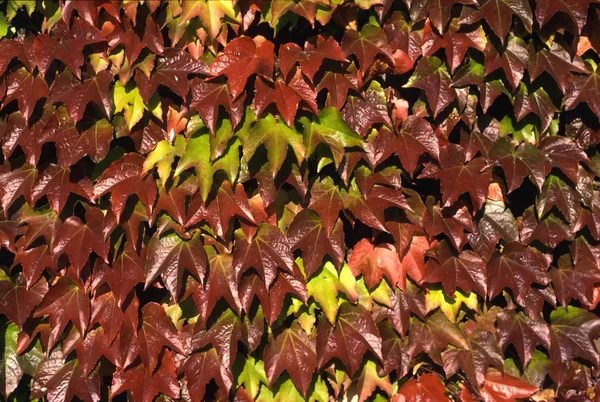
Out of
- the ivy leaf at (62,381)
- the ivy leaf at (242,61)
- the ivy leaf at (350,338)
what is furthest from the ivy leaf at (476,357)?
the ivy leaf at (62,381)

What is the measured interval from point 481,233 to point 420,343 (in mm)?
562

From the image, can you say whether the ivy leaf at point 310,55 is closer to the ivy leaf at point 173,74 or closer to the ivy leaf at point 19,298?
the ivy leaf at point 173,74

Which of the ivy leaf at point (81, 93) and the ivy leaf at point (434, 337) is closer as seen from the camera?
the ivy leaf at point (81, 93)

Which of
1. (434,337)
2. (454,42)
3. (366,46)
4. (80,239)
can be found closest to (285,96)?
(366,46)

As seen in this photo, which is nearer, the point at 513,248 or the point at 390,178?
the point at 390,178

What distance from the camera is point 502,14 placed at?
2580 mm

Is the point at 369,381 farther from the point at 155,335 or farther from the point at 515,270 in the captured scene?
the point at 155,335

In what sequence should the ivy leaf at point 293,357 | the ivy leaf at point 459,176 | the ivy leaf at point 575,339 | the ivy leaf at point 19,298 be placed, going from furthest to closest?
the ivy leaf at point 575,339 < the ivy leaf at point 19,298 < the ivy leaf at point 293,357 < the ivy leaf at point 459,176

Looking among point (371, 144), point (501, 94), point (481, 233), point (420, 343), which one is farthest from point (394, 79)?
point (420, 343)

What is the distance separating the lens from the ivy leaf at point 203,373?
9.27 feet

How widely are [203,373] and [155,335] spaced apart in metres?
0.27

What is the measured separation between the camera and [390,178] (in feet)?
8.84

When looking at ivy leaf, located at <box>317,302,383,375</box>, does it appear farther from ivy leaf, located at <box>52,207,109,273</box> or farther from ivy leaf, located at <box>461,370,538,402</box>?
ivy leaf, located at <box>52,207,109,273</box>

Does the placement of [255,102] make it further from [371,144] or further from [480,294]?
[480,294]
